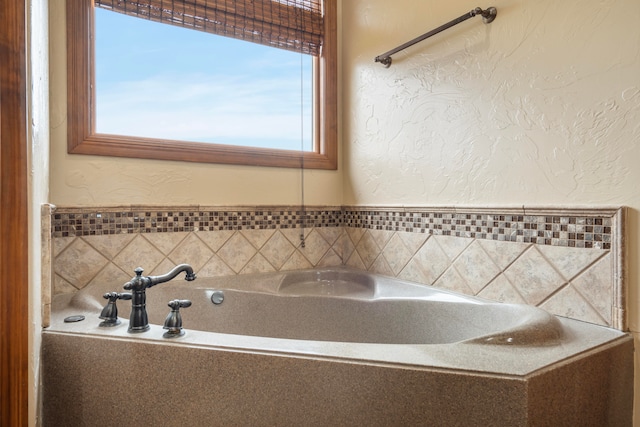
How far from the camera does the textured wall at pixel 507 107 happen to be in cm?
108

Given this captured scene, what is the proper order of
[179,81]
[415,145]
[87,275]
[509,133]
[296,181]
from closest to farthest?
[509,133] < [87,275] < [415,145] < [179,81] < [296,181]

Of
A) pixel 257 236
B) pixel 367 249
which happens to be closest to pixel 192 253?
pixel 257 236

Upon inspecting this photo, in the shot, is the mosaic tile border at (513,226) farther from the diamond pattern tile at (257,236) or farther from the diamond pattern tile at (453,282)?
the diamond pattern tile at (257,236)

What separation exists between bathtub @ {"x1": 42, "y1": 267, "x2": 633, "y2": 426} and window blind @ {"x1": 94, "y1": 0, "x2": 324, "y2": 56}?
1.39m

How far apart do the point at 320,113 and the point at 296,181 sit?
1.51 ft

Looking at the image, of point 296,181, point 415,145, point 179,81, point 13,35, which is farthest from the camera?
point 296,181

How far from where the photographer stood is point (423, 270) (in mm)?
1667

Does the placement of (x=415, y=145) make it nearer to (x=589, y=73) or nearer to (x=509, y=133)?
(x=509, y=133)

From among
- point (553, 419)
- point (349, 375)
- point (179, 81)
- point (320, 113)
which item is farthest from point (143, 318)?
point (320, 113)

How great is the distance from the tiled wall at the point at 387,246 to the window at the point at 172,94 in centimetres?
27

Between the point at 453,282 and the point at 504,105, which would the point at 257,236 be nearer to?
the point at 453,282

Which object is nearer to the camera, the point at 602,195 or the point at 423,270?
the point at 602,195

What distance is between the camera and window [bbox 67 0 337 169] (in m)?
1.59

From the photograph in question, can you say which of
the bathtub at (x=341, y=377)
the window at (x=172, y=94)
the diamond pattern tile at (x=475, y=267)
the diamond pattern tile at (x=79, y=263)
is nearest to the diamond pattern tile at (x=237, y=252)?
the window at (x=172, y=94)
